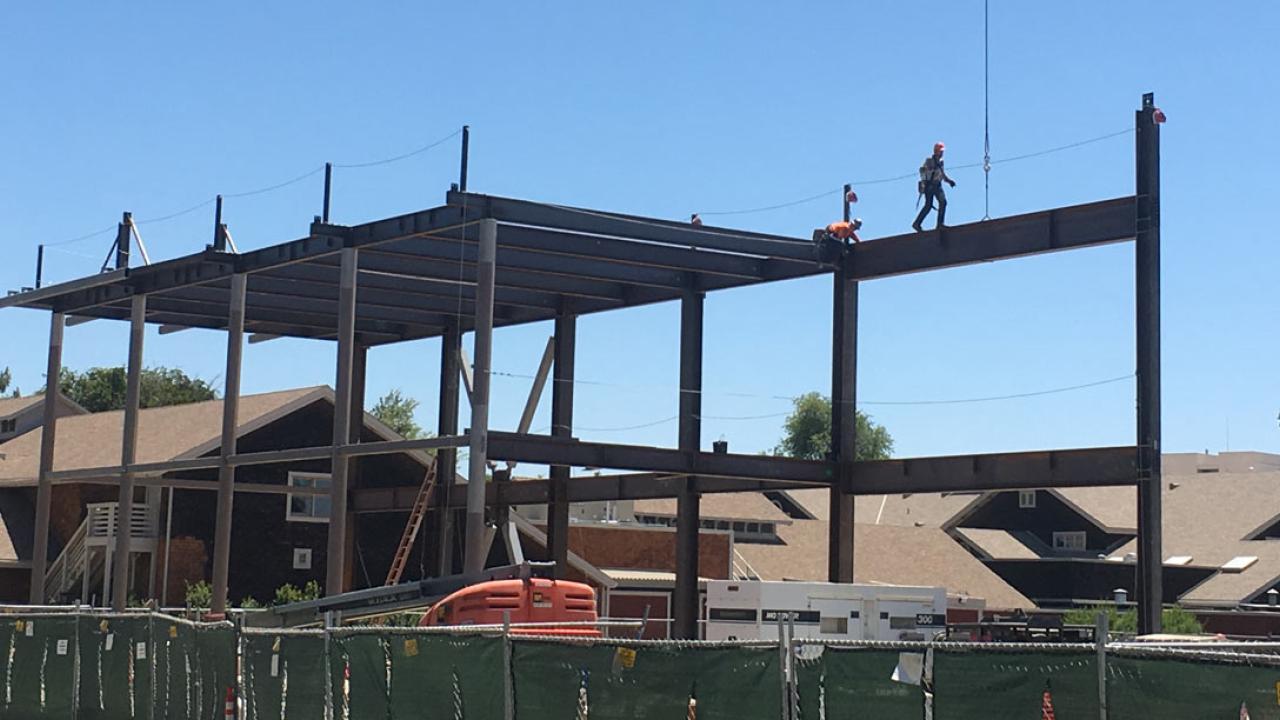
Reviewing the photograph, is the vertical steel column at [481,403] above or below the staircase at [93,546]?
above

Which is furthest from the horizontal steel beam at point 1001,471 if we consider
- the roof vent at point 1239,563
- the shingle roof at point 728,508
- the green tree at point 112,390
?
the green tree at point 112,390

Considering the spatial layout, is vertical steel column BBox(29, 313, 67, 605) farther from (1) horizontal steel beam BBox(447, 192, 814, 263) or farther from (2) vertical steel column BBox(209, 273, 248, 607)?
(1) horizontal steel beam BBox(447, 192, 814, 263)

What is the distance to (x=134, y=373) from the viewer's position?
45.8 meters

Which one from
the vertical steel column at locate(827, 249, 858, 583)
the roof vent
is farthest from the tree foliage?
the vertical steel column at locate(827, 249, 858, 583)

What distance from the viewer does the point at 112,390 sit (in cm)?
11606

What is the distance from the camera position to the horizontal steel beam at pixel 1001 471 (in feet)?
106

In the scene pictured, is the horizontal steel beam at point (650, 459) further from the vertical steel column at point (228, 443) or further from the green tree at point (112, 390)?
the green tree at point (112, 390)

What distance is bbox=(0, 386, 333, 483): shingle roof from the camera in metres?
51.6

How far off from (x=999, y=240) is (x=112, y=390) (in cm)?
9243

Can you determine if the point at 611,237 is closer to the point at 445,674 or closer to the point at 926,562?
the point at 445,674

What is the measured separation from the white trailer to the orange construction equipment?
7.18 metres

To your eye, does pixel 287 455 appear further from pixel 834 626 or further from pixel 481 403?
pixel 834 626

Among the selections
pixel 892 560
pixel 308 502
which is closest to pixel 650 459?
pixel 308 502

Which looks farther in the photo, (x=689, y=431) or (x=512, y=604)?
(x=689, y=431)
